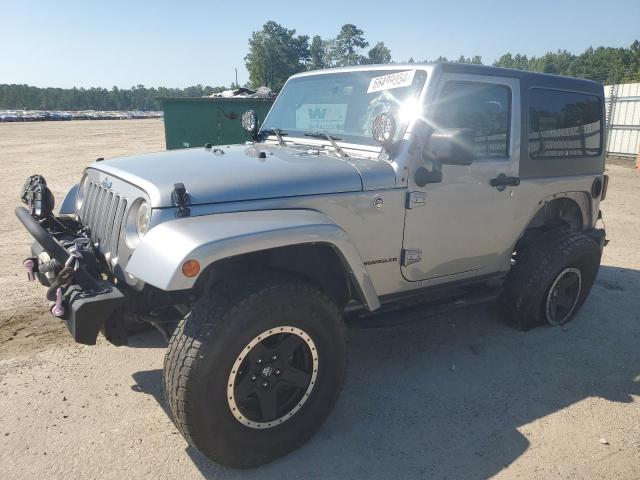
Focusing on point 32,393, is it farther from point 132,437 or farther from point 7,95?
point 7,95

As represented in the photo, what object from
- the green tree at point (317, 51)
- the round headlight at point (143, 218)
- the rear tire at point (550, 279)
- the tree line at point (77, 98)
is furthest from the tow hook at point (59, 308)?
the tree line at point (77, 98)

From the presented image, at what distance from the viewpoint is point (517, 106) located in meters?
3.85

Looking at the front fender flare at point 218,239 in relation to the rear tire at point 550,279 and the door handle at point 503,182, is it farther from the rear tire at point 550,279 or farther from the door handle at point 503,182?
the rear tire at point 550,279

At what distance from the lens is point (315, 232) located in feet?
8.58

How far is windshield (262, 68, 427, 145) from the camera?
11.1 ft

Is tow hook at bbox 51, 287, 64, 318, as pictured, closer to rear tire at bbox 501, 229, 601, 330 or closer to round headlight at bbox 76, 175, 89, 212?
round headlight at bbox 76, 175, 89, 212

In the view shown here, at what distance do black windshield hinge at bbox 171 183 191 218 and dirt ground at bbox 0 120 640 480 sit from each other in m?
1.34

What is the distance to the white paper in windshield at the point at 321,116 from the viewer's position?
3.69 meters

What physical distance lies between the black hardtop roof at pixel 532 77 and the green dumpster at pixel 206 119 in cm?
635

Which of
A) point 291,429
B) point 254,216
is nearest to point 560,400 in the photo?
point 291,429

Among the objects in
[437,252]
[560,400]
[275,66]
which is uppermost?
[275,66]

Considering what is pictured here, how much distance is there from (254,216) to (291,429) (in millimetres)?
1185

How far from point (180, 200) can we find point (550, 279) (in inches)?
121

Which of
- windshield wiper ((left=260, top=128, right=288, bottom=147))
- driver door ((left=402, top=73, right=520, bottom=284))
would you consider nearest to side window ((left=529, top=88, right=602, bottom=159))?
driver door ((left=402, top=73, right=520, bottom=284))
